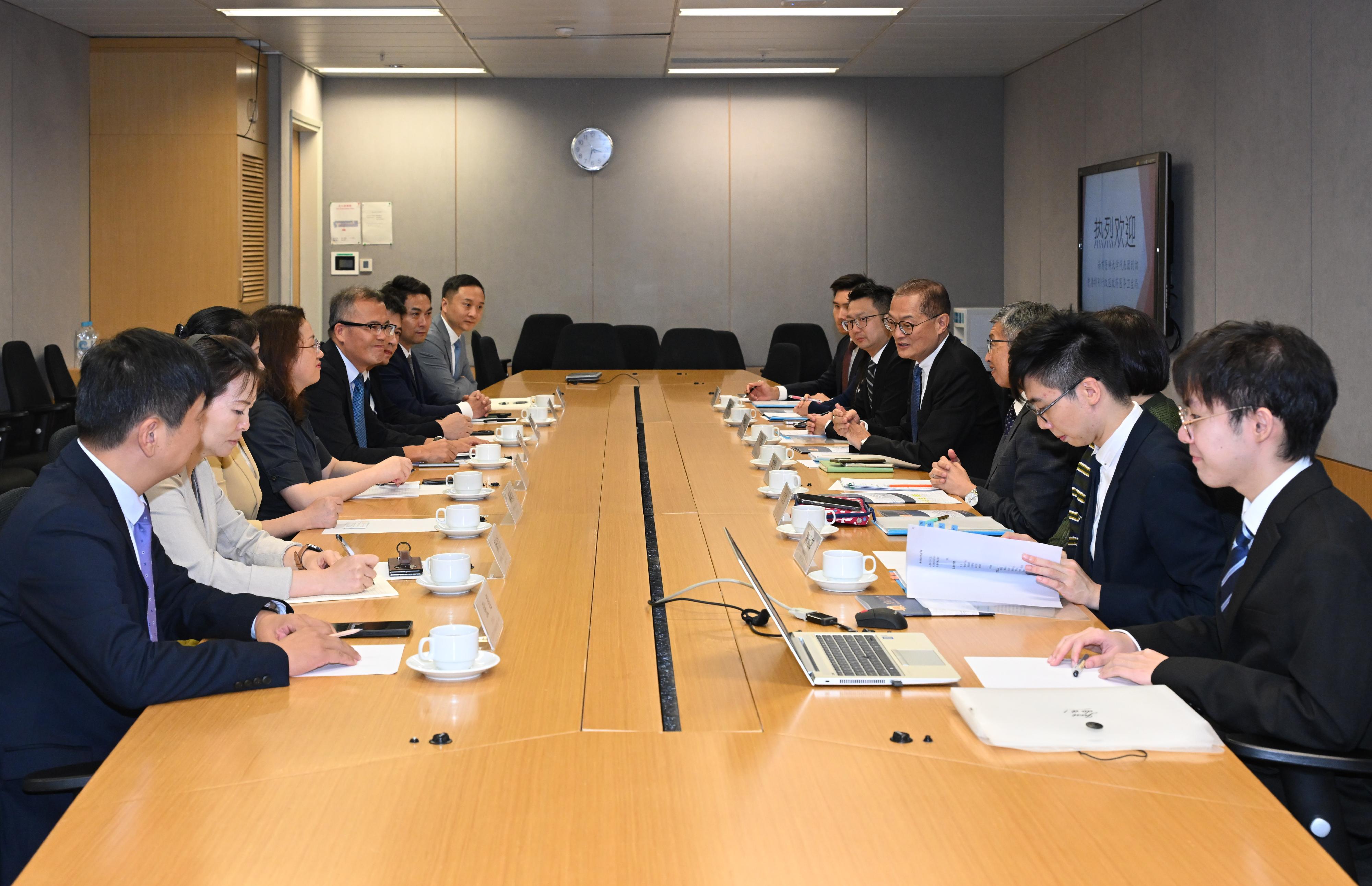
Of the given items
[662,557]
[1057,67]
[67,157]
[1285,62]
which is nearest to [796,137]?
[1057,67]

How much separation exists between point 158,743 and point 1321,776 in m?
1.80

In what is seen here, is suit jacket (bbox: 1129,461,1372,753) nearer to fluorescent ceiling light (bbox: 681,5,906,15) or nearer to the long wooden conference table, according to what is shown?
the long wooden conference table

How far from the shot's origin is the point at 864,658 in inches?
81.4

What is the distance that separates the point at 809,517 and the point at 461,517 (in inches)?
36.1

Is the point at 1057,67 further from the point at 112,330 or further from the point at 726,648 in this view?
the point at 726,648

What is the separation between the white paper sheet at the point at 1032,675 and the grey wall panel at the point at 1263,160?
14.9ft

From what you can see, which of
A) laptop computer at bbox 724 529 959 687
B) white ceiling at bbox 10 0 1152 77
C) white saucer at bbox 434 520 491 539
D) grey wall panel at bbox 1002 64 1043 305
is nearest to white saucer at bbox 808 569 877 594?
laptop computer at bbox 724 529 959 687

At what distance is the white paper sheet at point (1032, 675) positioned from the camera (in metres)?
1.98

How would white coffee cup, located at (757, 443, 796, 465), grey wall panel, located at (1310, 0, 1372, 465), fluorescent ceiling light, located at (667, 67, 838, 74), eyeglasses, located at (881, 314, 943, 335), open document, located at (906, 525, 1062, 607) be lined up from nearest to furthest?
open document, located at (906, 525, 1062, 607), white coffee cup, located at (757, 443, 796, 465), eyeglasses, located at (881, 314, 943, 335), grey wall panel, located at (1310, 0, 1372, 465), fluorescent ceiling light, located at (667, 67, 838, 74)

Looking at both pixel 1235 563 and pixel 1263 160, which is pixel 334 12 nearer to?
pixel 1263 160

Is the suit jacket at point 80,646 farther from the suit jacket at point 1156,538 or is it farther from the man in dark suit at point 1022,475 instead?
the man in dark suit at point 1022,475

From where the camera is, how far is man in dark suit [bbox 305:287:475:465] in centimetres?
455

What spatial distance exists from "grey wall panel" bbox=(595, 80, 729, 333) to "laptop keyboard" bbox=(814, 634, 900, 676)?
A: 8.56 meters

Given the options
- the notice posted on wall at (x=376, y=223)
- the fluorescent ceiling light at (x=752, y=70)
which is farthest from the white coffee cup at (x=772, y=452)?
the notice posted on wall at (x=376, y=223)
